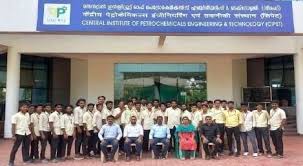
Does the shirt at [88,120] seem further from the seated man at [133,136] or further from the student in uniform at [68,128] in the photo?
the seated man at [133,136]

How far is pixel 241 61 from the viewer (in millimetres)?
19250

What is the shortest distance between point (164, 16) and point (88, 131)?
4517mm

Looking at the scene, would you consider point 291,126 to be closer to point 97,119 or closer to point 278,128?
point 278,128

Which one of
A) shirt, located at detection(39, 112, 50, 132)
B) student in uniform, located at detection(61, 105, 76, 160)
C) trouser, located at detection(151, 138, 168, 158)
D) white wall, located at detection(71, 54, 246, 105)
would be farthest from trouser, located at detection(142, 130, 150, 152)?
white wall, located at detection(71, 54, 246, 105)

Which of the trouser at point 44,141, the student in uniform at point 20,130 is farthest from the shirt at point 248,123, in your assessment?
the student in uniform at point 20,130

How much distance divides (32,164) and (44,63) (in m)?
11.0

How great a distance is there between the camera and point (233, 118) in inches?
423

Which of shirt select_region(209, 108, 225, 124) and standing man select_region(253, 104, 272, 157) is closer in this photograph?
standing man select_region(253, 104, 272, 157)

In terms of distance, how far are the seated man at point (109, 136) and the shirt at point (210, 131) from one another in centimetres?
218

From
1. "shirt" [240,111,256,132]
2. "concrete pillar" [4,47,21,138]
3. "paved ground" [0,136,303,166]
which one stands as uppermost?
"concrete pillar" [4,47,21,138]

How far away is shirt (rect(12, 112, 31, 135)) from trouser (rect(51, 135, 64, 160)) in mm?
774

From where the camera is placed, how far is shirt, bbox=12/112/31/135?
923 cm

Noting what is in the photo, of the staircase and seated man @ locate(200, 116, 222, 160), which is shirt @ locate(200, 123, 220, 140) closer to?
seated man @ locate(200, 116, 222, 160)

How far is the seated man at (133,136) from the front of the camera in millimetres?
10062
